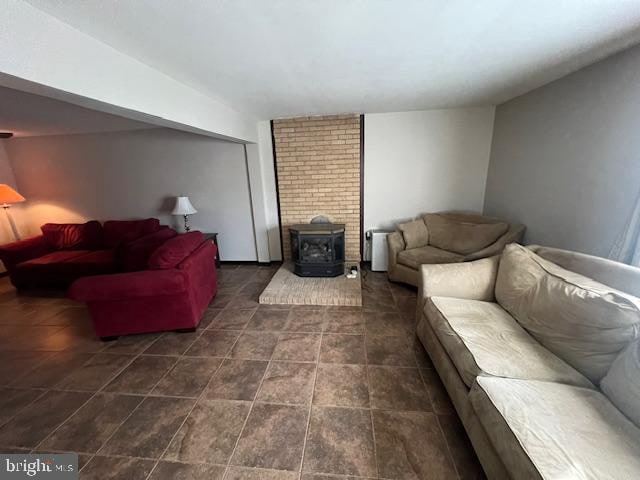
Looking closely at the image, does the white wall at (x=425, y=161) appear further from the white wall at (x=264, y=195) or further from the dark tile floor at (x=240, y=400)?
the dark tile floor at (x=240, y=400)

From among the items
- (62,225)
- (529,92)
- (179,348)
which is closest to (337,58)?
(529,92)

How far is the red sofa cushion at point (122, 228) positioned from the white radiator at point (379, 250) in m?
3.14

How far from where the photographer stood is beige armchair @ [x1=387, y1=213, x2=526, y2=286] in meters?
2.71

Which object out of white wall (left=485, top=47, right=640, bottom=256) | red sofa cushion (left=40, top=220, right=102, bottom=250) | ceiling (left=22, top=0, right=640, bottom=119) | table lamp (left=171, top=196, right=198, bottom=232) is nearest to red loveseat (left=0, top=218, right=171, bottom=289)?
red sofa cushion (left=40, top=220, right=102, bottom=250)

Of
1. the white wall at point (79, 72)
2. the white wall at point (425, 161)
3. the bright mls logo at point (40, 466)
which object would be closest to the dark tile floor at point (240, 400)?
the bright mls logo at point (40, 466)

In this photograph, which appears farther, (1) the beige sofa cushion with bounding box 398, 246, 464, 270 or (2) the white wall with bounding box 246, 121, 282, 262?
(2) the white wall with bounding box 246, 121, 282, 262

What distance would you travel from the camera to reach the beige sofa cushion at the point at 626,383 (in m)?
1.03

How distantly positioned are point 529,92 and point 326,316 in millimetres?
3057

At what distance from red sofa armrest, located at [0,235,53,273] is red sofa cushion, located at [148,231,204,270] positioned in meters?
2.54

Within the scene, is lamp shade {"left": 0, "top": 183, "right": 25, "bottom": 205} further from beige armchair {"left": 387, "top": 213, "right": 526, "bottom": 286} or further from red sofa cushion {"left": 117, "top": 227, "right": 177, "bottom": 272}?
beige armchair {"left": 387, "top": 213, "right": 526, "bottom": 286}

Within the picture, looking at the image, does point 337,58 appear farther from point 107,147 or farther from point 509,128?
point 107,147

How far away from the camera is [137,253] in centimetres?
299

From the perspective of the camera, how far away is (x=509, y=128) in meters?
2.88

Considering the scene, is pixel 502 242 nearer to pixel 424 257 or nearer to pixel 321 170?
pixel 424 257
